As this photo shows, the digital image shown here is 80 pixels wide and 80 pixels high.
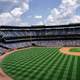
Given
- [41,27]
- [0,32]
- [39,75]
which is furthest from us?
[41,27]

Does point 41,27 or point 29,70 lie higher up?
point 41,27

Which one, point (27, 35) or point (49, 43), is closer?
point (49, 43)

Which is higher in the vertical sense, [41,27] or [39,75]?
[41,27]

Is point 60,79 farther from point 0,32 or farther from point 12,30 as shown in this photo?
point 12,30

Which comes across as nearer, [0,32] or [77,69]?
[77,69]

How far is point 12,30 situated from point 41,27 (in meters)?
16.0

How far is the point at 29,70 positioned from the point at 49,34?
60.9 metres

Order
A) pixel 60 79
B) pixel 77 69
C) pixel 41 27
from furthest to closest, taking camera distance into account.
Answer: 1. pixel 41 27
2. pixel 77 69
3. pixel 60 79

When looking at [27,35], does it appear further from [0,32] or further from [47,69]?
[47,69]

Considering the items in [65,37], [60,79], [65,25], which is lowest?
[60,79]

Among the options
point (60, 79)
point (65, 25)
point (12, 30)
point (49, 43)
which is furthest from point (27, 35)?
point (60, 79)

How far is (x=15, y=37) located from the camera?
289ft

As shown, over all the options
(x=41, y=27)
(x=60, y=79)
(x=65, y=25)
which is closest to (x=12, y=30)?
(x=41, y=27)

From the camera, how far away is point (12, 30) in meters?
94.8
